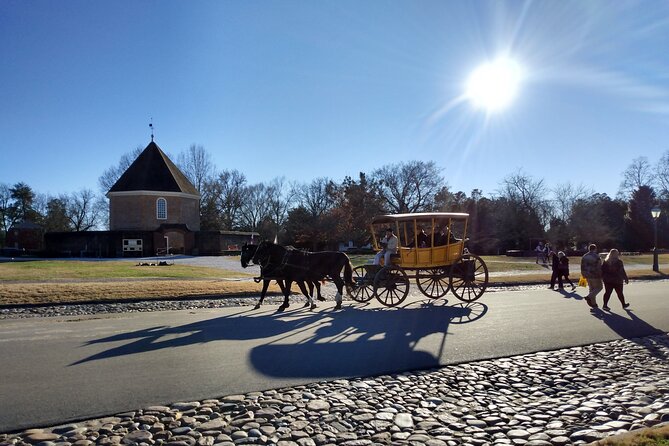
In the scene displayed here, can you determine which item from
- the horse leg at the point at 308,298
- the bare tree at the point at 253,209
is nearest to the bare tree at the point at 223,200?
the bare tree at the point at 253,209

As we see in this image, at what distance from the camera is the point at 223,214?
3194 inches

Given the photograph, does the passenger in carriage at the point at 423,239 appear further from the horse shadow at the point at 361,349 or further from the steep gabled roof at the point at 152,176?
the steep gabled roof at the point at 152,176

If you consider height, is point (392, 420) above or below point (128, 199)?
below

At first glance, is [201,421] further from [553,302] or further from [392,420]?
[553,302]

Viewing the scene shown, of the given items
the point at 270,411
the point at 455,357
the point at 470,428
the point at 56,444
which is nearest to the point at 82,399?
the point at 56,444

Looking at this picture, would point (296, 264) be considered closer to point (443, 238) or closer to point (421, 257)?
point (421, 257)

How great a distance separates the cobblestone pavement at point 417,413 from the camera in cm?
448

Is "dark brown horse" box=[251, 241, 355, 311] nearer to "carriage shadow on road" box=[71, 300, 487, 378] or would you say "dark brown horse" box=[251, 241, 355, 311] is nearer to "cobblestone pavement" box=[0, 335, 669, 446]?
"carriage shadow on road" box=[71, 300, 487, 378]

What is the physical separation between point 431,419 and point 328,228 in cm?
5755

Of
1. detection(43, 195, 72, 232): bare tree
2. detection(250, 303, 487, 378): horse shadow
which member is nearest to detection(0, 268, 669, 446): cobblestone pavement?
detection(250, 303, 487, 378): horse shadow

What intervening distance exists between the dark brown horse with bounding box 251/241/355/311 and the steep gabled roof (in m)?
46.4

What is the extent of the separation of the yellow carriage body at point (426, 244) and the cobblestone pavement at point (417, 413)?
7.09 m

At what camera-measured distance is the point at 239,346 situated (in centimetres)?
814

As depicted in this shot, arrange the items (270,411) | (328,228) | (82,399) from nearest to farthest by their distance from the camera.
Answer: (270,411) → (82,399) → (328,228)
